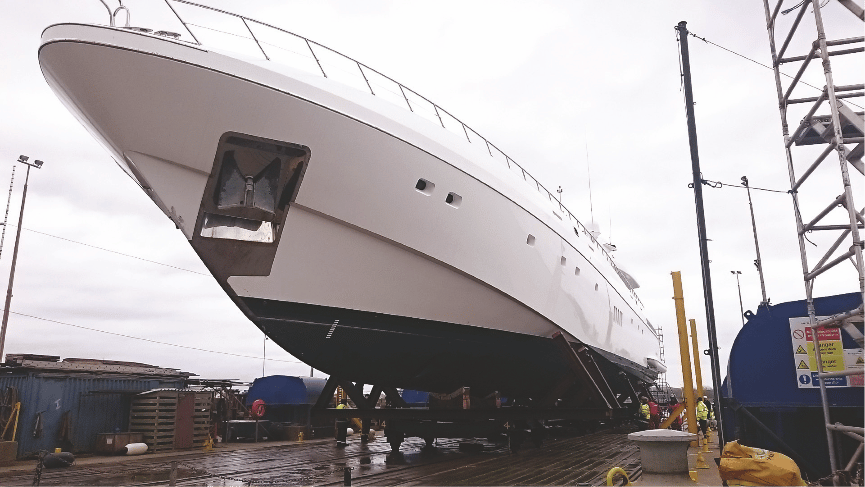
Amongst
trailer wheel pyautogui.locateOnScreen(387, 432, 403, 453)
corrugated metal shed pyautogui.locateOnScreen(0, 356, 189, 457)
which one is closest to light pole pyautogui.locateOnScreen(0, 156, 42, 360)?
corrugated metal shed pyautogui.locateOnScreen(0, 356, 189, 457)

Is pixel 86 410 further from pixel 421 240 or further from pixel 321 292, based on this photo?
pixel 421 240

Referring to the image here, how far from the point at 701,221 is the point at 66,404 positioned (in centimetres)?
1145

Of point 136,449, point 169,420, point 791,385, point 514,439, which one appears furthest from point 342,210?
point 169,420

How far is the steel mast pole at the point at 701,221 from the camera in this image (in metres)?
7.89

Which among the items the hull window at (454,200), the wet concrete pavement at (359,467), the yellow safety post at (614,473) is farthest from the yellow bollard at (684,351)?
the hull window at (454,200)

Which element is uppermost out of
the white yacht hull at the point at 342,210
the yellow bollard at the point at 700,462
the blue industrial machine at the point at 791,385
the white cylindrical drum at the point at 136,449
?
the white yacht hull at the point at 342,210

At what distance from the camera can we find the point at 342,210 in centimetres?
643

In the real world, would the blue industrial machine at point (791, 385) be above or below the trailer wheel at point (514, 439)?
above

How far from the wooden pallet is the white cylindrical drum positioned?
0.31 meters

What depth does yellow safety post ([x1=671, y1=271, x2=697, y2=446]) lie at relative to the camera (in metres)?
7.38

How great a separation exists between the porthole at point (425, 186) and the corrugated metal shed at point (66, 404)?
7863 millimetres

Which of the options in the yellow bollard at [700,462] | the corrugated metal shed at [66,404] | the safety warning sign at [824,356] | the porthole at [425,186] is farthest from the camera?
the corrugated metal shed at [66,404]

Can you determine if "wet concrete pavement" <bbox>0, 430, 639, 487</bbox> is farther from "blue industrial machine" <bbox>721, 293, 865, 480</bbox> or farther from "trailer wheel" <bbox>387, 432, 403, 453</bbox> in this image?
"blue industrial machine" <bbox>721, 293, 865, 480</bbox>

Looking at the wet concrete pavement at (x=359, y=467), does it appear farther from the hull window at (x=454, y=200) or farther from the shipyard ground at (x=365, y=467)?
the hull window at (x=454, y=200)
